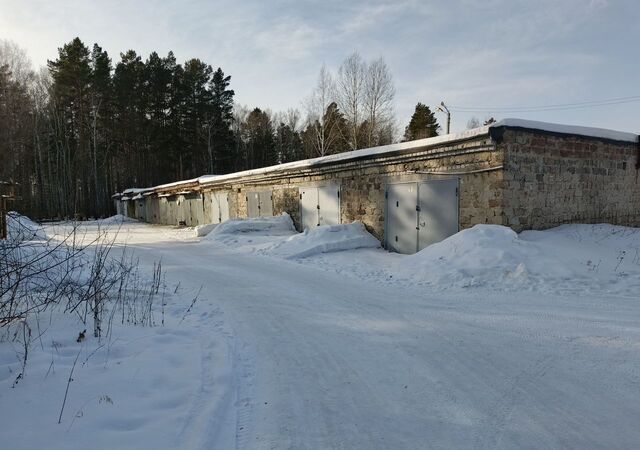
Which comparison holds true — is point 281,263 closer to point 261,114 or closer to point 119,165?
point 119,165

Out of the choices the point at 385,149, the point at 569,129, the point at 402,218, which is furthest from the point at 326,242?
the point at 569,129

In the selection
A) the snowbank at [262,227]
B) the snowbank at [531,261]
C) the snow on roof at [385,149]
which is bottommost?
the snowbank at [531,261]

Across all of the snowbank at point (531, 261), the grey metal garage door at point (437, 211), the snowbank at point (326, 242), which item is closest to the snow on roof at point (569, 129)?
the grey metal garage door at point (437, 211)

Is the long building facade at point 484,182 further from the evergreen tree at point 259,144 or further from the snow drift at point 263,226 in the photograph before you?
the evergreen tree at point 259,144

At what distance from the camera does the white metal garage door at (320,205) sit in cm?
1471

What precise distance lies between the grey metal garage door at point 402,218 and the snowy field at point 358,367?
11.7ft

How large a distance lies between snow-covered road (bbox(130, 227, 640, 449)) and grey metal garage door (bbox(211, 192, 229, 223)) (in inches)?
640

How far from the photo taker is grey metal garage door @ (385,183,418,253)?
1154 centimetres

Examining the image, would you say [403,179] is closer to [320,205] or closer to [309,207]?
[320,205]

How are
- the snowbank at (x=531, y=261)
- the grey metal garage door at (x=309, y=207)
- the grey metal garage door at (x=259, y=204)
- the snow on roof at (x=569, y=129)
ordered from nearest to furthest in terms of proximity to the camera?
1. the snowbank at (x=531, y=261)
2. the snow on roof at (x=569, y=129)
3. the grey metal garage door at (x=309, y=207)
4. the grey metal garage door at (x=259, y=204)

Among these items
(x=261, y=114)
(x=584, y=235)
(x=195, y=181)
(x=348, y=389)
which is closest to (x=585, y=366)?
(x=348, y=389)

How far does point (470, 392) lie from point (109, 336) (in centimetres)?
385

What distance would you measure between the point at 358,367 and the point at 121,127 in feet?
144

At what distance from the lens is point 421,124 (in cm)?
4631
